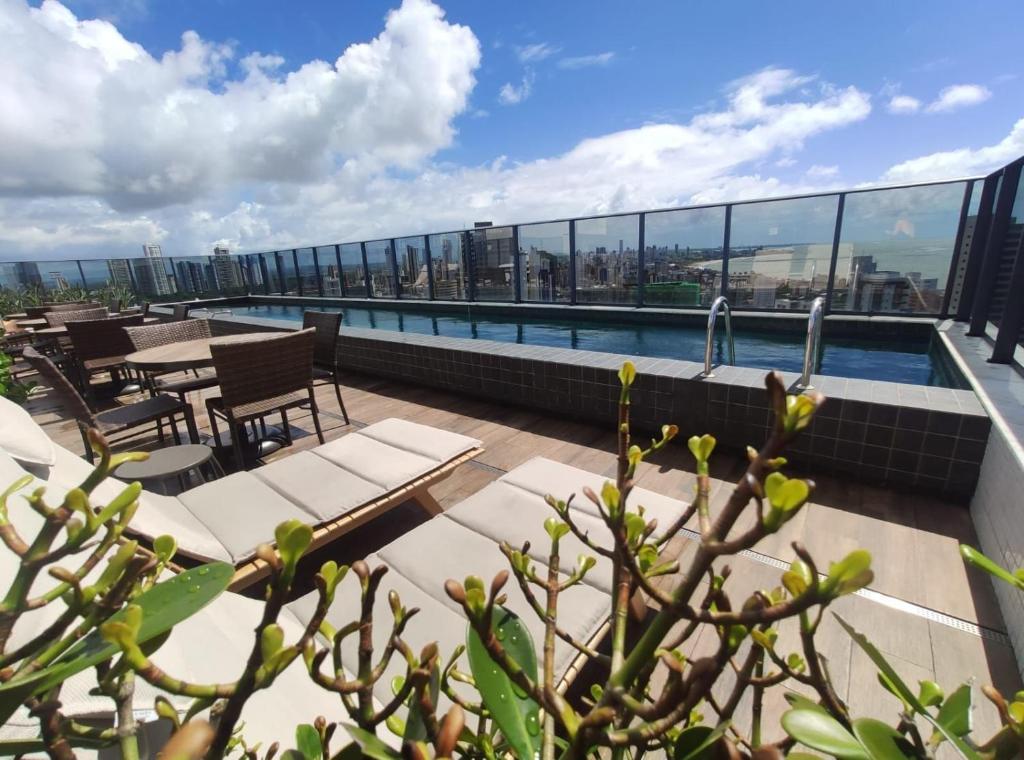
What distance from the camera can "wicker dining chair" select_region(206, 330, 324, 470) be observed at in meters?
2.76

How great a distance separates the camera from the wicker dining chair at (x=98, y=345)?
4164 mm

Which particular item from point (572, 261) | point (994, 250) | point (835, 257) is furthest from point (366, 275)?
point (994, 250)

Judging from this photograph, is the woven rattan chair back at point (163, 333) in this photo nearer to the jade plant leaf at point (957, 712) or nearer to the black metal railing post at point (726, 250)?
the jade plant leaf at point (957, 712)

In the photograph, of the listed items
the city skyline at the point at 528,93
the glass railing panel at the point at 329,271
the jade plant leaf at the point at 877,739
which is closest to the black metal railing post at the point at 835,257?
the city skyline at the point at 528,93

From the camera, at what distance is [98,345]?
4348 mm

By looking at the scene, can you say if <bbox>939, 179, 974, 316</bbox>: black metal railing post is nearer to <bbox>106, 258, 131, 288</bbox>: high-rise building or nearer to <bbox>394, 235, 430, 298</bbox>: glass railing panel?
<bbox>394, 235, 430, 298</bbox>: glass railing panel

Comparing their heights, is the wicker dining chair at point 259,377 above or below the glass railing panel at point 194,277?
below

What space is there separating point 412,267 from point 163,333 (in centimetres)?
771

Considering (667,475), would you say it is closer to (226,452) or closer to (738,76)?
(226,452)

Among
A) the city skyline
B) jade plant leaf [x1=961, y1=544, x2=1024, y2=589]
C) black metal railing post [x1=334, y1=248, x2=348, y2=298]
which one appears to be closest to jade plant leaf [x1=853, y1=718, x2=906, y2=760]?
jade plant leaf [x1=961, y1=544, x2=1024, y2=589]

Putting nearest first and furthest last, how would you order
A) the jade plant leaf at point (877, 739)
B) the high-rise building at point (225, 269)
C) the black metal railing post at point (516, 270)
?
the jade plant leaf at point (877, 739) < the black metal railing post at point (516, 270) < the high-rise building at point (225, 269)

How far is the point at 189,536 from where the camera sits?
1580mm

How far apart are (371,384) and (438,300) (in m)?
6.36

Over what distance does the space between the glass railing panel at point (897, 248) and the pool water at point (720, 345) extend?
0.68m
